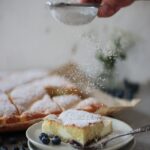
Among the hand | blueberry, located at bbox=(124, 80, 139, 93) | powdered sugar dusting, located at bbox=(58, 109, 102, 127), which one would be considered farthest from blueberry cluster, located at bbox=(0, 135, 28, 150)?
blueberry, located at bbox=(124, 80, 139, 93)

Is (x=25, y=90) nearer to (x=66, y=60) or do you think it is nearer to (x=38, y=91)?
(x=38, y=91)

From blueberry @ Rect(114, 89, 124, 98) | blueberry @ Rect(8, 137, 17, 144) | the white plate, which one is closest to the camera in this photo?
the white plate

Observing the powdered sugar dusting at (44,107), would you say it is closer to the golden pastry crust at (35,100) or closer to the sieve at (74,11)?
the golden pastry crust at (35,100)

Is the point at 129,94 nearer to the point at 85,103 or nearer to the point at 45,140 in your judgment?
the point at 85,103

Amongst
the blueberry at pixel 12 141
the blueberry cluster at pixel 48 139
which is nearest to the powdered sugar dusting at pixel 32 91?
the blueberry at pixel 12 141

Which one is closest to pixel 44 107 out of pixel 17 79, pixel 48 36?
pixel 17 79

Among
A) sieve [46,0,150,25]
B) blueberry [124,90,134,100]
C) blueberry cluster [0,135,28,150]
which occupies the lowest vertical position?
blueberry [124,90,134,100]

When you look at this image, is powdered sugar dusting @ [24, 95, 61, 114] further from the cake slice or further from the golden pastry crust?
the cake slice

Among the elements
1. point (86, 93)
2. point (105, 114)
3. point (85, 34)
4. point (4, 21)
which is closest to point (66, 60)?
point (85, 34)
